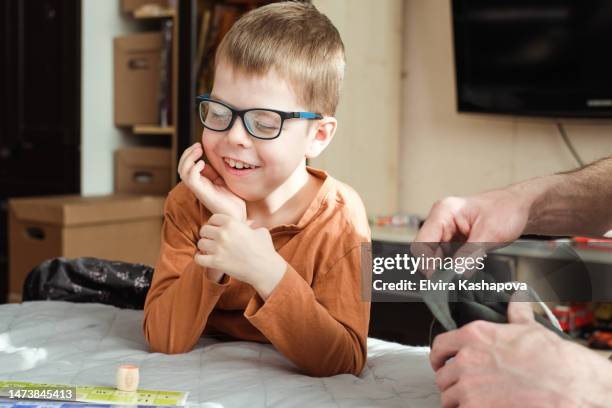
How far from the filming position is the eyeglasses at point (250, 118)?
106cm

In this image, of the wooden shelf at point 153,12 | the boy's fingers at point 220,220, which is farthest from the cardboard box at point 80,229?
the boy's fingers at point 220,220

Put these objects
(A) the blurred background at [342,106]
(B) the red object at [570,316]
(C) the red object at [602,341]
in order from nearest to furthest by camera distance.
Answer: (B) the red object at [570,316], (C) the red object at [602,341], (A) the blurred background at [342,106]

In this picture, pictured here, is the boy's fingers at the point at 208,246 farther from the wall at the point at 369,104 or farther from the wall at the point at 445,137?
the wall at the point at 445,137

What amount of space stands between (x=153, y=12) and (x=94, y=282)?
70.6 inches

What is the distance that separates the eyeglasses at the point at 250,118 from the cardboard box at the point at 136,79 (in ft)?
6.69

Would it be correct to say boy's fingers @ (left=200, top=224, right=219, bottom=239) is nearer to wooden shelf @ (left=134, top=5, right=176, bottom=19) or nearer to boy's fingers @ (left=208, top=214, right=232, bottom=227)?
Result: boy's fingers @ (left=208, top=214, right=232, bottom=227)

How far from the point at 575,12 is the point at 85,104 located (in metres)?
1.82

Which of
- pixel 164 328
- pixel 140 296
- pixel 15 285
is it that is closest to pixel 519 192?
pixel 164 328

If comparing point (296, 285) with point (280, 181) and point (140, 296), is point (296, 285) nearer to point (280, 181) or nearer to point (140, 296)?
point (280, 181)

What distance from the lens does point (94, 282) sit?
142cm

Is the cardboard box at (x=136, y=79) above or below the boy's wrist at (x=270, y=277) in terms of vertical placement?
above

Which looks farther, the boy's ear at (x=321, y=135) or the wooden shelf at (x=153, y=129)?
the wooden shelf at (x=153, y=129)

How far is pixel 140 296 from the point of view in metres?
1.40

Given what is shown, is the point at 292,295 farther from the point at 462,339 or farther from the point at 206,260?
the point at 462,339
